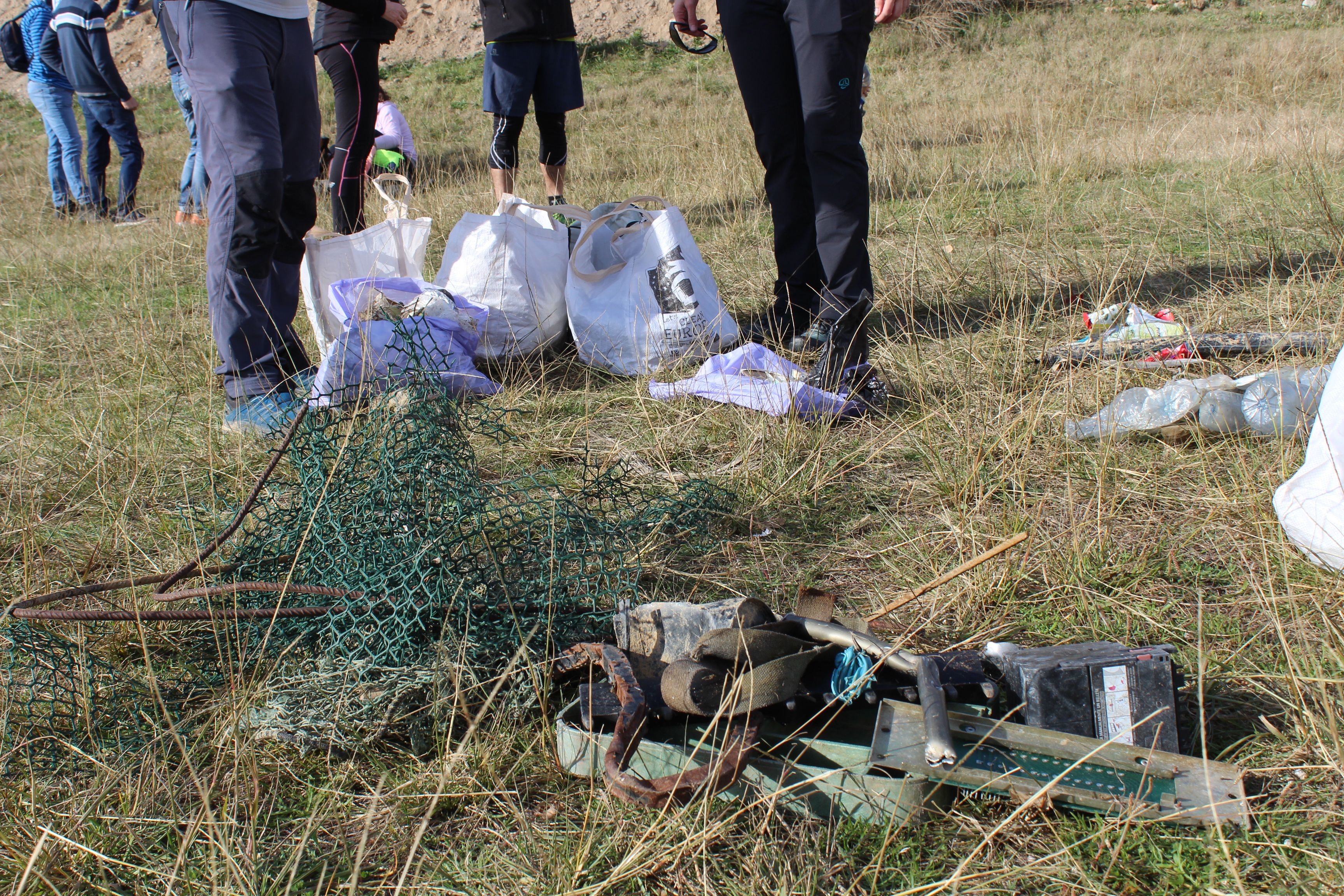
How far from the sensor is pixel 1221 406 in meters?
2.08

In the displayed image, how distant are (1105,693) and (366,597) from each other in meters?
1.16

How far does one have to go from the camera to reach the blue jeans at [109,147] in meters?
6.50

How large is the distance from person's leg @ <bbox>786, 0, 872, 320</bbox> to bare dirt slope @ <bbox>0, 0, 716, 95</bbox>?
54.2 ft

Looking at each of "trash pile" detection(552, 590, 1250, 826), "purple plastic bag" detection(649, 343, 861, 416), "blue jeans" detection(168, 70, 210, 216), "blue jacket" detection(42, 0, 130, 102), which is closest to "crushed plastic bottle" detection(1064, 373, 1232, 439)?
"purple plastic bag" detection(649, 343, 861, 416)

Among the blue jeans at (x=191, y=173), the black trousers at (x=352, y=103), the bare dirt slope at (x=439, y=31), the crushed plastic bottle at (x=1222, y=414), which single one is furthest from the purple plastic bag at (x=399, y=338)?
the bare dirt slope at (x=439, y=31)

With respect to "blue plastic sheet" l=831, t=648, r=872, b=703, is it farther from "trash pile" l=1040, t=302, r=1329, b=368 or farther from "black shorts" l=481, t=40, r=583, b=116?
"black shorts" l=481, t=40, r=583, b=116

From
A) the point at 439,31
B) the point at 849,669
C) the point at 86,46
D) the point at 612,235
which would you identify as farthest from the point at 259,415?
the point at 439,31

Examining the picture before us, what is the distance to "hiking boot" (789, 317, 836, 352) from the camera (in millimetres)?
2715

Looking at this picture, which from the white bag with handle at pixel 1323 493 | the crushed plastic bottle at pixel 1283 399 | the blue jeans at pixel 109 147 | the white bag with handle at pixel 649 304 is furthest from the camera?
the blue jeans at pixel 109 147

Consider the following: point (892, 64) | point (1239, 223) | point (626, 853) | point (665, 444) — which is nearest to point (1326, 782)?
point (626, 853)

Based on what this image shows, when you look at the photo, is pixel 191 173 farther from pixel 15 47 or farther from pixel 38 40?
pixel 15 47

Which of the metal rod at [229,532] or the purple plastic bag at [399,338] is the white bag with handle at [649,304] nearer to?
the purple plastic bag at [399,338]

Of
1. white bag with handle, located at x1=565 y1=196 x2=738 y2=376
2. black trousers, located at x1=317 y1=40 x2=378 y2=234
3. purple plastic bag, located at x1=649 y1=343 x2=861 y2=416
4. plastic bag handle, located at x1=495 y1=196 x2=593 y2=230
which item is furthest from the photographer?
black trousers, located at x1=317 y1=40 x2=378 y2=234

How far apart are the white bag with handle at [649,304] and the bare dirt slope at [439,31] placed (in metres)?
16.3
